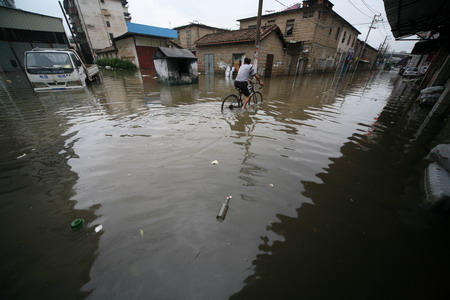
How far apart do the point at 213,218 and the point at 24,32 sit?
2801cm

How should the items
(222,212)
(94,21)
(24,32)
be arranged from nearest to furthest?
1. (222,212)
2. (24,32)
3. (94,21)

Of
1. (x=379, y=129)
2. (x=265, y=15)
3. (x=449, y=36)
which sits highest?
(x=265, y=15)

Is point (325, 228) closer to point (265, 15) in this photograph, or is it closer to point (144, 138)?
point (144, 138)

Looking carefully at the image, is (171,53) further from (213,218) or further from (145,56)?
(145,56)

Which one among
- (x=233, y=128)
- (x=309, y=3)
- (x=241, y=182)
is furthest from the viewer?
(x=309, y=3)

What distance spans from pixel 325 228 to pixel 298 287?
2.82 ft

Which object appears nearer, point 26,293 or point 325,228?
point 26,293

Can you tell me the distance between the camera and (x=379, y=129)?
5.54m

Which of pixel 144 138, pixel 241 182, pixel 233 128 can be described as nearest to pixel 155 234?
pixel 241 182

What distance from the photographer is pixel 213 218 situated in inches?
85.3

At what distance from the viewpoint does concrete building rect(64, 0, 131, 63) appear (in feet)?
111

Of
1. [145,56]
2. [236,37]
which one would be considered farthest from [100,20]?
[236,37]

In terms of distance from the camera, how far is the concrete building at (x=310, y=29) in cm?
2010

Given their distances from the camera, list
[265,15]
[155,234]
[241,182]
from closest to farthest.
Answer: [155,234]
[241,182]
[265,15]
